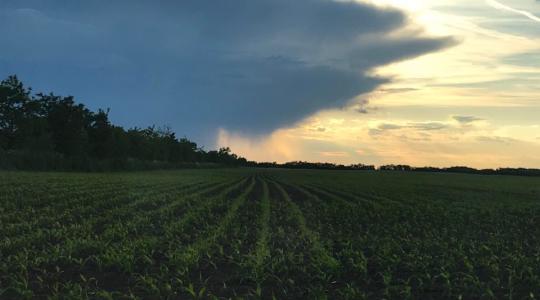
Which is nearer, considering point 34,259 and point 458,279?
point 458,279

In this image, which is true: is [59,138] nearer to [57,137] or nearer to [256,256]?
[57,137]

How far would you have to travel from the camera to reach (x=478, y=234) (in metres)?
19.3


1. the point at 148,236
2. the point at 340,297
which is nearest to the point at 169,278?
the point at 340,297

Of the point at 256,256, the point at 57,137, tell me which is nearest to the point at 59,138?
the point at 57,137

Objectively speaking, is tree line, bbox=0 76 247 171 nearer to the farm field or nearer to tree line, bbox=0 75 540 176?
tree line, bbox=0 75 540 176

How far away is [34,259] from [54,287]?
2969 mm

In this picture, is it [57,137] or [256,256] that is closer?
[256,256]

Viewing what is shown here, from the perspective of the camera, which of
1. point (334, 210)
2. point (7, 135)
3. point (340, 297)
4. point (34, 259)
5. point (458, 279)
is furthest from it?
point (7, 135)

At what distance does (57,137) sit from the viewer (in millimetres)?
100625

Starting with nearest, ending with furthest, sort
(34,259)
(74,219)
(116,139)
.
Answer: (34,259), (74,219), (116,139)

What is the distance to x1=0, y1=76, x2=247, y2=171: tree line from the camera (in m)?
75.5

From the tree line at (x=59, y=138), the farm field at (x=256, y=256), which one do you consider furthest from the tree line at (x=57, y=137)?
the farm field at (x=256, y=256)

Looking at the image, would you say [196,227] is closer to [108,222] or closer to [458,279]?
[108,222]

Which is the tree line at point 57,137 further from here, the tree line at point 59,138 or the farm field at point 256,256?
the farm field at point 256,256
